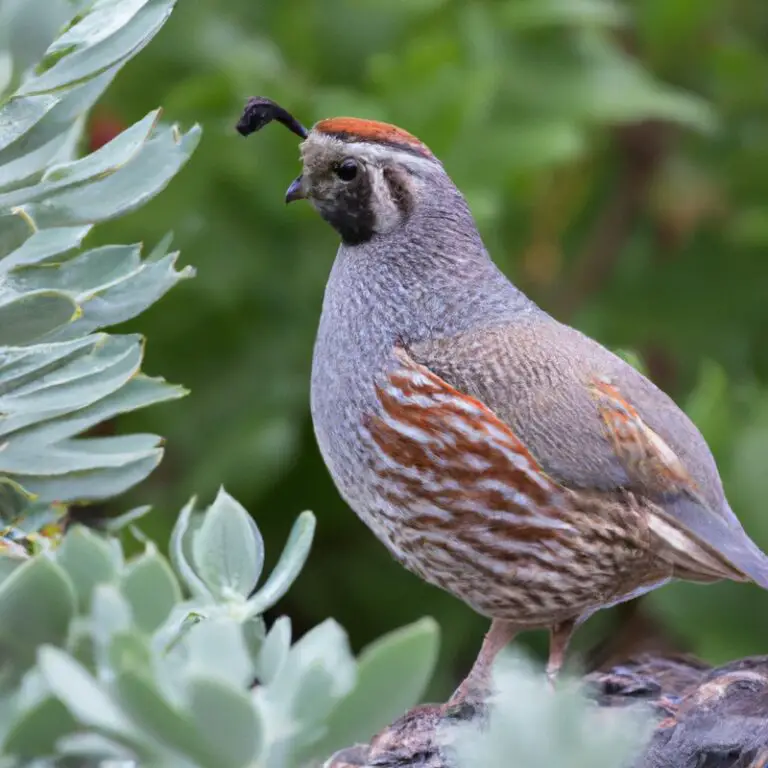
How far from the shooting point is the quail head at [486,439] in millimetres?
1445

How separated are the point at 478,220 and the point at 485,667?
122 centimetres

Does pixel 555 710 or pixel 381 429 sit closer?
pixel 555 710

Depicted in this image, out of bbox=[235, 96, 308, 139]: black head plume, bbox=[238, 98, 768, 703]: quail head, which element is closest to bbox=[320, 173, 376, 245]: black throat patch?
bbox=[238, 98, 768, 703]: quail head

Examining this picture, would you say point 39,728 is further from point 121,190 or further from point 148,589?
point 121,190

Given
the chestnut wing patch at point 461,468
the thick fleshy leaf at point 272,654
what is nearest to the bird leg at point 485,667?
the chestnut wing patch at point 461,468

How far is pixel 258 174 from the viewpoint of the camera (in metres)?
2.84

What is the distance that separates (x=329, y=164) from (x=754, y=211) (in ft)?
6.47

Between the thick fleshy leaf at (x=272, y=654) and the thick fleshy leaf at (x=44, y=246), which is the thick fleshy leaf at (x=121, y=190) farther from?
the thick fleshy leaf at (x=272, y=654)

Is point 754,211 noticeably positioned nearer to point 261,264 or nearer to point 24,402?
point 261,264

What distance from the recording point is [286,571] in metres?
0.85

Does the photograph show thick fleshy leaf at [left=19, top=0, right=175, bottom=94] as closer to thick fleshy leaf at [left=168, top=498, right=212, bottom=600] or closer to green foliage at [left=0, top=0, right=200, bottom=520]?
green foliage at [left=0, top=0, right=200, bottom=520]

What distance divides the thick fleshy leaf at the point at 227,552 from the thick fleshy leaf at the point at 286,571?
1cm

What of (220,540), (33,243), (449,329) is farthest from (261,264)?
(220,540)

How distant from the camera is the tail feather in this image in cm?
146
